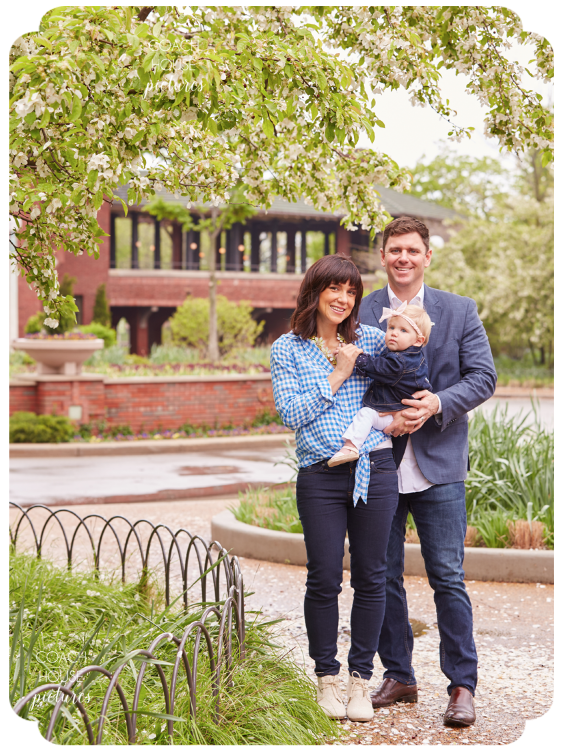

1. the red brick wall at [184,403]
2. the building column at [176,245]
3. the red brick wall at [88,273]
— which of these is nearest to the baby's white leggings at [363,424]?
the red brick wall at [184,403]

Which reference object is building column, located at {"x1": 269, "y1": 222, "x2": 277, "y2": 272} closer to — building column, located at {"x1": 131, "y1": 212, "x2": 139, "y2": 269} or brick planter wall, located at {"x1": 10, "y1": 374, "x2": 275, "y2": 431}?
building column, located at {"x1": 131, "y1": 212, "x2": 139, "y2": 269}

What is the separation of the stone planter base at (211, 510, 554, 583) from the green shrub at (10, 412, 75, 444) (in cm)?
818

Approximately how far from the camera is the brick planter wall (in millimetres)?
14656

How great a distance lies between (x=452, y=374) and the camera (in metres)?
3.47

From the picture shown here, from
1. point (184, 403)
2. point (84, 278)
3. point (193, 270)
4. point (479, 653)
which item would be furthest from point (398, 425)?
point (193, 270)

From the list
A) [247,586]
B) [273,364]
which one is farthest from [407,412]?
[247,586]

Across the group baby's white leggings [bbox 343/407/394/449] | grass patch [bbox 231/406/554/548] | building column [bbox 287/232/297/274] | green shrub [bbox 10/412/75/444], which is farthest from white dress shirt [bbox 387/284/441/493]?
building column [bbox 287/232/297/274]

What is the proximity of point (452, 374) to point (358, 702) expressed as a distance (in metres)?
1.48

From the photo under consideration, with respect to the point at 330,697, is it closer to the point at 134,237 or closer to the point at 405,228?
the point at 405,228

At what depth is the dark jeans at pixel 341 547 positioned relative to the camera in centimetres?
317

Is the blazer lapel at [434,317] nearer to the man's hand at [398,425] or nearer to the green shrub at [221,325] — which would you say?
the man's hand at [398,425]

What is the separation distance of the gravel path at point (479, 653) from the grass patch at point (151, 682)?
0.63 feet

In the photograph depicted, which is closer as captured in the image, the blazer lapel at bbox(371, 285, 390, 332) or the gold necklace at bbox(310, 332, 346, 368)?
the gold necklace at bbox(310, 332, 346, 368)

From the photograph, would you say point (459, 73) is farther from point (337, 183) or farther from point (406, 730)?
point (406, 730)
